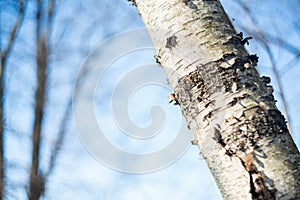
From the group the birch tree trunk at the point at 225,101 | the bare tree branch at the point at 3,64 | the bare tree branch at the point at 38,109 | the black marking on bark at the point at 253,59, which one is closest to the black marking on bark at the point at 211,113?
the birch tree trunk at the point at 225,101

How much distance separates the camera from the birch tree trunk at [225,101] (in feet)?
1.55

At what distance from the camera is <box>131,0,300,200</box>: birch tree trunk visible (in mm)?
473

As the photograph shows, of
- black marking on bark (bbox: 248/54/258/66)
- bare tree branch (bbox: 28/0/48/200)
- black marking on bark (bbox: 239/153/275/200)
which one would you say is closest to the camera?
black marking on bark (bbox: 239/153/275/200)

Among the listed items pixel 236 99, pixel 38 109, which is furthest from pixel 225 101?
pixel 38 109

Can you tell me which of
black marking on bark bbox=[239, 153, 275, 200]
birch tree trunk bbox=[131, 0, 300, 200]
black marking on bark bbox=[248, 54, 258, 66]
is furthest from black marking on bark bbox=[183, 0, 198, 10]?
black marking on bark bbox=[239, 153, 275, 200]

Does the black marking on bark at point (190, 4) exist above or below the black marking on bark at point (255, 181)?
above

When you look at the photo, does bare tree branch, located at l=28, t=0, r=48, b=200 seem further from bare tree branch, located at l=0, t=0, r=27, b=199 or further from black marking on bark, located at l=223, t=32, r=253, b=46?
black marking on bark, located at l=223, t=32, r=253, b=46

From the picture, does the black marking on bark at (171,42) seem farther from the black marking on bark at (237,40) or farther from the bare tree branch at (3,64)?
the bare tree branch at (3,64)

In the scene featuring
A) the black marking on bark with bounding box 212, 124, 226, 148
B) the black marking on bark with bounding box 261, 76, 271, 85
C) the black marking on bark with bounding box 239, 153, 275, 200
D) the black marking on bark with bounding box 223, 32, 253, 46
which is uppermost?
the black marking on bark with bounding box 223, 32, 253, 46

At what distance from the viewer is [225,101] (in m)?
0.52

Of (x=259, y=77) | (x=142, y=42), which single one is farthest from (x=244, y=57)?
(x=142, y=42)

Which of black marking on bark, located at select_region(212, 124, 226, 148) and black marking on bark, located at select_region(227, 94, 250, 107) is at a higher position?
black marking on bark, located at select_region(227, 94, 250, 107)

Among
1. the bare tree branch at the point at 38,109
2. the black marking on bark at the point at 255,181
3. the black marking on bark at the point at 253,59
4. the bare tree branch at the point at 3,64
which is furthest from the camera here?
the bare tree branch at the point at 3,64

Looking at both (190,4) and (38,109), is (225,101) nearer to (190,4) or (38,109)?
(190,4)
